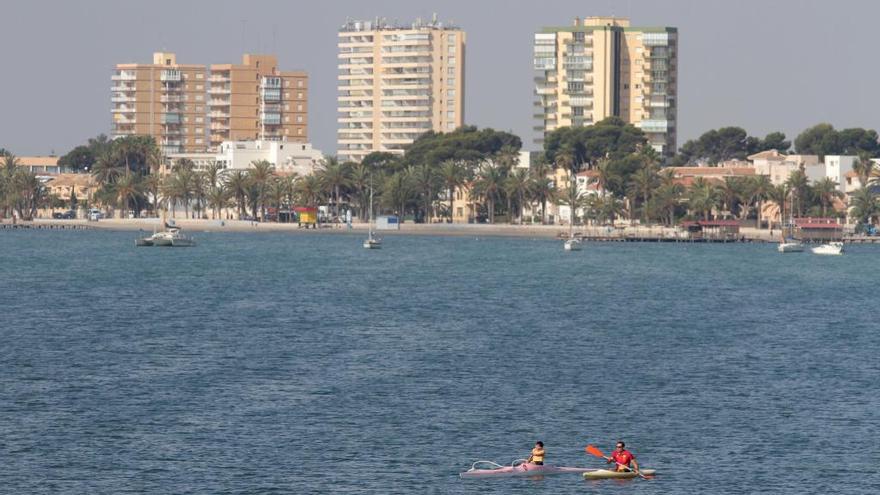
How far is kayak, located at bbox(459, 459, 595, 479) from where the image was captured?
67.0 metres

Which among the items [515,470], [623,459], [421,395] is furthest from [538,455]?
[421,395]

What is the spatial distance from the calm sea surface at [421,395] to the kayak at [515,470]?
1.19 feet

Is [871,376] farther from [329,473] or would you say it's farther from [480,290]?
[480,290]

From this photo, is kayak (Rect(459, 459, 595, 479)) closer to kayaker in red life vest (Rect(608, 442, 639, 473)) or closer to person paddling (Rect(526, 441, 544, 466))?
person paddling (Rect(526, 441, 544, 466))

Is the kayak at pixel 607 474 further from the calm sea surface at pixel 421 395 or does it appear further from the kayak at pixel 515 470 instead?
the calm sea surface at pixel 421 395

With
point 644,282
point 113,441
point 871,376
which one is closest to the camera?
point 113,441

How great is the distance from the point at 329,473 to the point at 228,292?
102 meters

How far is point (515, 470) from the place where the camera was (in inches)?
2660

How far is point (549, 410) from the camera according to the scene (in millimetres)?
82500

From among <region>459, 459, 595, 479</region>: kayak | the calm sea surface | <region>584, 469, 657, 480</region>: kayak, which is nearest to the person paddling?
<region>459, 459, 595, 479</region>: kayak

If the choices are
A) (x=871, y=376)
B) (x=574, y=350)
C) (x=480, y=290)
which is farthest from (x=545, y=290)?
(x=871, y=376)

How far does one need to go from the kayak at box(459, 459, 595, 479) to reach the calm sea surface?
0.36 meters

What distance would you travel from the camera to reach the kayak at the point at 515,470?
2638 inches

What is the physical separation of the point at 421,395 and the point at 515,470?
2003 cm
